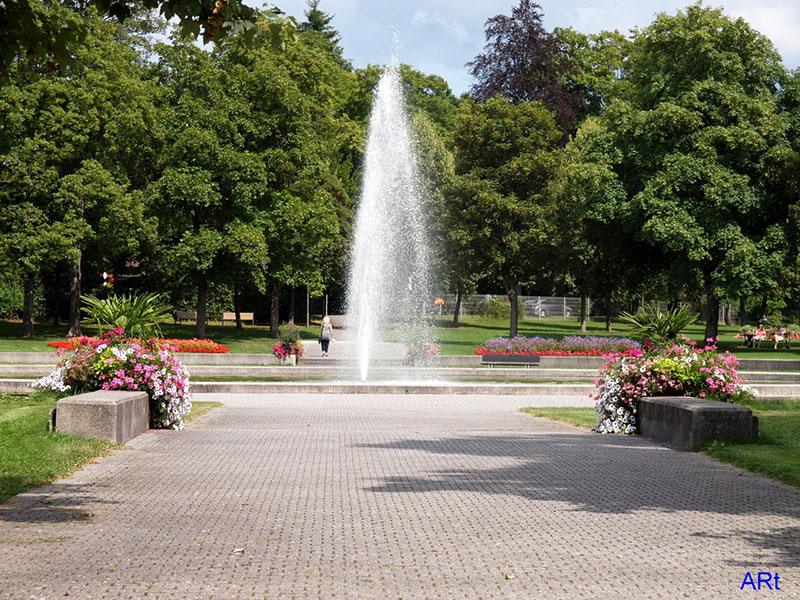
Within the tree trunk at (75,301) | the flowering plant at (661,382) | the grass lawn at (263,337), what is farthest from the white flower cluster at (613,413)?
the tree trunk at (75,301)

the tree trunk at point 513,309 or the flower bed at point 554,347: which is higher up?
the tree trunk at point 513,309

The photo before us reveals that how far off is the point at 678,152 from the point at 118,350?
3006 cm

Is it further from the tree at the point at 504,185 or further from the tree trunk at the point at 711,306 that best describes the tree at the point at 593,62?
the tree trunk at the point at 711,306

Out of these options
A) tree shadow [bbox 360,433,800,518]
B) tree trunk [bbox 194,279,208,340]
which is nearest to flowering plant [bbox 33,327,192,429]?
tree shadow [bbox 360,433,800,518]

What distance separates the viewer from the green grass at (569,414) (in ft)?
48.4

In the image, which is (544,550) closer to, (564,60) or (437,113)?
(564,60)

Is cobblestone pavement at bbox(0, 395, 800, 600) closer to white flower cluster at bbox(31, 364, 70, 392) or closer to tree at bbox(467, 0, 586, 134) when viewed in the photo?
white flower cluster at bbox(31, 364, 70, 392)

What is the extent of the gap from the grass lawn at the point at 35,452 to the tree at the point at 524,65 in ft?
162

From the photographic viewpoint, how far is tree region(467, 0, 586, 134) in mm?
59000

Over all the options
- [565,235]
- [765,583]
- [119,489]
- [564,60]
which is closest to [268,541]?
[119,489]

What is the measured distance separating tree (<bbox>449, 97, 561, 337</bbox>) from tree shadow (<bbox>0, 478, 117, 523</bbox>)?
3508cm

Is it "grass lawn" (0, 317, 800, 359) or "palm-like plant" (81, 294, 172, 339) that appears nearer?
"palm-like plant" (81, 294, 172, 339)

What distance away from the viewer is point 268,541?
611 cm

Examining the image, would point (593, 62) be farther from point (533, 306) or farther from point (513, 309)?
point (513, 309)
